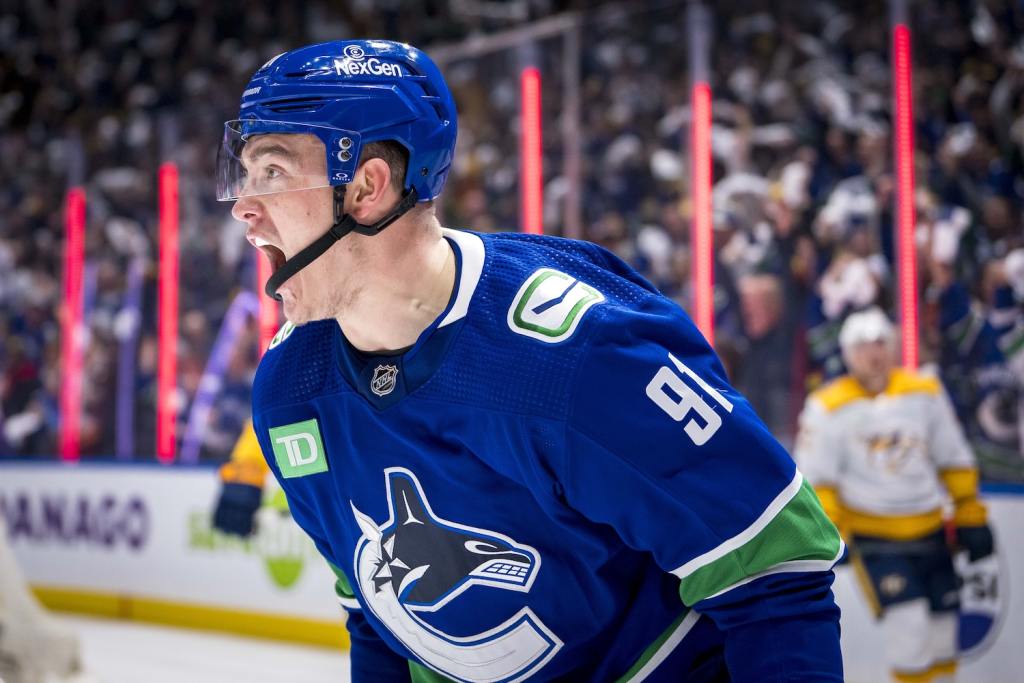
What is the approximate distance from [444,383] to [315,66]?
0.33 meters

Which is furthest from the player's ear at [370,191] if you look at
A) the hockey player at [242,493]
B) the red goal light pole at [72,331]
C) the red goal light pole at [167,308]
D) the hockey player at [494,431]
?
the red goal light pole at [72,331]

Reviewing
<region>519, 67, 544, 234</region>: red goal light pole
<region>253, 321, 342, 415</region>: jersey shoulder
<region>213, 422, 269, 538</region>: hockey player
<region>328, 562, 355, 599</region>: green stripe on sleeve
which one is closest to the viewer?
<region>253, 321, 342, 415</region>: jersey shoulder

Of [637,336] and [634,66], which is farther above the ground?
[634,66]

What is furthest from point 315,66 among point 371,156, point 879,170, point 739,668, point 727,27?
point 727,27

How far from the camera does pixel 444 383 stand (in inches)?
43.8

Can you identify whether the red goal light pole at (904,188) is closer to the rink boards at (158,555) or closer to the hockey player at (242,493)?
the rink boards at (158,555)

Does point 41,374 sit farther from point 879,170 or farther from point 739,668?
point 739,668

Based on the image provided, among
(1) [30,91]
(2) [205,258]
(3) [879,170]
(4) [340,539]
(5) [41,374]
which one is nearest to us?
(4) [340,539]

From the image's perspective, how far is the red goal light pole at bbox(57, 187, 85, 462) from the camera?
A: 6977mm

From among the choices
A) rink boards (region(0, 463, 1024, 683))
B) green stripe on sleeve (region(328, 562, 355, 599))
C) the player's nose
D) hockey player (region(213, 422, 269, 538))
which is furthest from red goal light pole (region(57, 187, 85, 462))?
the player's nose

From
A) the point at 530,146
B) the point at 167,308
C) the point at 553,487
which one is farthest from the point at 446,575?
the point at 167,308

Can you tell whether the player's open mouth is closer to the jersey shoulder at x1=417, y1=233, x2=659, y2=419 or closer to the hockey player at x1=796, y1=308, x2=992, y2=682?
the jersey shoulder at x1=417, y1=233, x2=659, y2=419

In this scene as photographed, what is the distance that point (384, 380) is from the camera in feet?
3.78

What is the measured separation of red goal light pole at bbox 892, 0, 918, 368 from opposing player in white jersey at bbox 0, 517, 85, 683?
293cm
